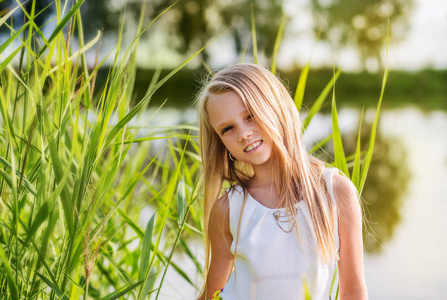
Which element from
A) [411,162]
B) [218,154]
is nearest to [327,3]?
[411,162]

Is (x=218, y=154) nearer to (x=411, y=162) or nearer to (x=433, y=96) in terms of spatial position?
(x=411, y=162)

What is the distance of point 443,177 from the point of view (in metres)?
4.94

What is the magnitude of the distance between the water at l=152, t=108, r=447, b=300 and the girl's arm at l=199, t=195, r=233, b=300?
0.20m

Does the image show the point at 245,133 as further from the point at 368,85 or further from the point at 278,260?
the point at 368,85

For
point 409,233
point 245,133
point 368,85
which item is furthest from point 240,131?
point 368,85

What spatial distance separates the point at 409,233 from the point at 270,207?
2.81 m

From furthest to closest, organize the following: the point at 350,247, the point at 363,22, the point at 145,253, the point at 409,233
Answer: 1. the point at 363,22
2. the point at 409,233
3. the point at 350,247
4. the point at 145,253

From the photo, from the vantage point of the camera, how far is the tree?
15.9 metres

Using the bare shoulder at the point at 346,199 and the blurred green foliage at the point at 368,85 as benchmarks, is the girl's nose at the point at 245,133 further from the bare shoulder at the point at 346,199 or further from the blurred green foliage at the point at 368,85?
the blurred green foliage at the point at 368,85

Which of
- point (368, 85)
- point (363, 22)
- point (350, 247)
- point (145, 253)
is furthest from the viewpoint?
point (363, 22)

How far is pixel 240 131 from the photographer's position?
1.00 m

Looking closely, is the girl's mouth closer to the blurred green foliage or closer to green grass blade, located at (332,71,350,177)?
green grass blade, located at (332,71,350,177)

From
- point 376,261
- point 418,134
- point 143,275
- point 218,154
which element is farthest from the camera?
point 418,134

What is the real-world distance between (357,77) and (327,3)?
2299mm
